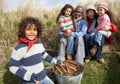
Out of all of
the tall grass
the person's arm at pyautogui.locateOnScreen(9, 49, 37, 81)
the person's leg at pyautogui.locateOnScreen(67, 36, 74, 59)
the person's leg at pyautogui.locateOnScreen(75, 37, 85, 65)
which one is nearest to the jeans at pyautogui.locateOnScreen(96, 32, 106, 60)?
the tall grass

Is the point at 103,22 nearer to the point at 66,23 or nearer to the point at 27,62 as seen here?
the point at 66,23

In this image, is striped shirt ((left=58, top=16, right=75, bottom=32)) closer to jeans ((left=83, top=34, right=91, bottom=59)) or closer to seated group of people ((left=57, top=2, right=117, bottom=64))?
seated group of people ((left=57, top=2, right=117, bottom=64))

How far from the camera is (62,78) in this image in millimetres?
5957

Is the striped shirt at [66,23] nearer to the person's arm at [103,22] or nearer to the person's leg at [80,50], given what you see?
the person's leg at [80,50]

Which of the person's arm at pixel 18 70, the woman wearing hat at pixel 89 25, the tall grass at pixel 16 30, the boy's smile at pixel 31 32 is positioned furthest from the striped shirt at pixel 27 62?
the woman wearing hat at pixel 89 25

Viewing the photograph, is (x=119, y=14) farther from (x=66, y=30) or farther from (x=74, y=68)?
(x=74, y=68)

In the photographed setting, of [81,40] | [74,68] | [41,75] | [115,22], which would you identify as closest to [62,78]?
[74,68]

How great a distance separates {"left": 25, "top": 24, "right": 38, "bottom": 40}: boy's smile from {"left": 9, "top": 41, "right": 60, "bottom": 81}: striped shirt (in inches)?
4.7

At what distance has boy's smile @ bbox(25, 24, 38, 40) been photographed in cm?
512

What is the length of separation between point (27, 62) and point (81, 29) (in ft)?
7.65

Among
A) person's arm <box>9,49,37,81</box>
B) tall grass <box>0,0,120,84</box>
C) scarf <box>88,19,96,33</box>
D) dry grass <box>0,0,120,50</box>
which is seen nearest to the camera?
person's arm <box>9,49,37,81</box>

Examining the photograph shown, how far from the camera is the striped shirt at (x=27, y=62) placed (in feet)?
16.3

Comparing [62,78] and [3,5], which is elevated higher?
[3,5]

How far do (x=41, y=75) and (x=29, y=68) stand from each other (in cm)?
22
